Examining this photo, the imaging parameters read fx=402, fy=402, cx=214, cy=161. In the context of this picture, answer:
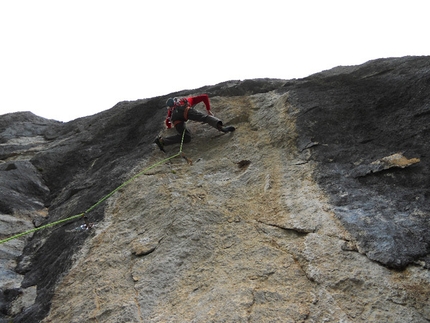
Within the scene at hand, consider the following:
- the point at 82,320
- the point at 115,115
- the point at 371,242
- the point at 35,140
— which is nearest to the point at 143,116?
the point at 115,115

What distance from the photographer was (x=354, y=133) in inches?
228

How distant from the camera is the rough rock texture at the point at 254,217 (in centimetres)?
374

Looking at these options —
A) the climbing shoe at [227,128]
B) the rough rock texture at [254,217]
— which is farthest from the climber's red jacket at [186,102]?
the climbing shoe at [227,128]

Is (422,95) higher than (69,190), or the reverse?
(422,95)

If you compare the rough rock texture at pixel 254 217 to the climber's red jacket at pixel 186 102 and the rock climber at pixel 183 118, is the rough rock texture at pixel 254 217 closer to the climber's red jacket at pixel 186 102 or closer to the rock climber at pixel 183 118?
the rock climber at pixel 183 118

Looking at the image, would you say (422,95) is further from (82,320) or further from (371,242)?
(82,320)

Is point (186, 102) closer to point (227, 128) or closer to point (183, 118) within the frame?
point (183, 118)

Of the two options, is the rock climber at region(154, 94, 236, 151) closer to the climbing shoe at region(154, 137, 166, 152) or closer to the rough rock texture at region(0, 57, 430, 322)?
the climbing shoe at region(154, 137, 166, 152)

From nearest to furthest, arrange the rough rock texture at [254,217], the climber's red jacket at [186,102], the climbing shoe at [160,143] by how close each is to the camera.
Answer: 1. the rough rock texture at [254,217]
2. the climbing shoe at [160,143]
3. the climber's red jacket at [186,102]

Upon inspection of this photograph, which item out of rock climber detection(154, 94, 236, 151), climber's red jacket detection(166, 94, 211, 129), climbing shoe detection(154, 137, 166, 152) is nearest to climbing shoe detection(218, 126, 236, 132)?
rock climber detection(154, 94, 236, 151)

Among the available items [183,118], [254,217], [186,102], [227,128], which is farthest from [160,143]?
[254,217]

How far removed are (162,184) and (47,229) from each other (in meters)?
2.06

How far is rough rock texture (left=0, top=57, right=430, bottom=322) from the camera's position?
147 inches

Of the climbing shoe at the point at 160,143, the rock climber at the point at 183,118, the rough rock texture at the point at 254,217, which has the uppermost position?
the rock climber at the point at 183,118
